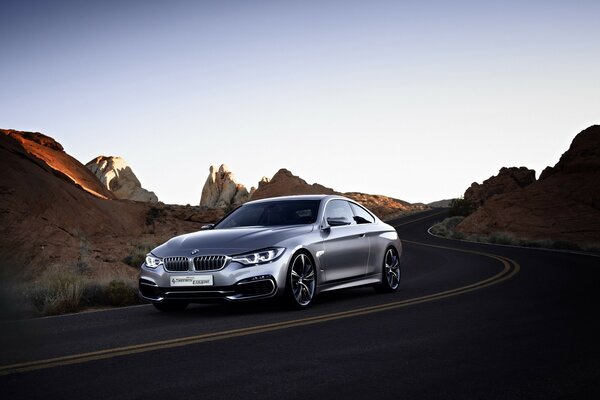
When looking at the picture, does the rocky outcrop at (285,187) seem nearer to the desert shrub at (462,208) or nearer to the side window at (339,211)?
the desert shrub at (462,208)

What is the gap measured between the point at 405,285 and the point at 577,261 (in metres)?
9.31

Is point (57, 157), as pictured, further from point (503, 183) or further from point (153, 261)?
point (503, 183)

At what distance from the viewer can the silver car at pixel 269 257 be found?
32.9 ft

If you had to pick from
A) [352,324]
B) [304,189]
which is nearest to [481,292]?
[352,324]

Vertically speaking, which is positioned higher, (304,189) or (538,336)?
(304,189)

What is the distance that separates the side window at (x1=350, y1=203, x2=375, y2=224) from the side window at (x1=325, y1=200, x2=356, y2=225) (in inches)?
4.6

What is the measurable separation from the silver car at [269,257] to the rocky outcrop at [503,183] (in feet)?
279

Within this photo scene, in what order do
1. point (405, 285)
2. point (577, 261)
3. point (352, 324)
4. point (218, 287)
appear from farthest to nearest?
point (577, 261) → point (405, 285) → point (218, 287) → point (352, 324)

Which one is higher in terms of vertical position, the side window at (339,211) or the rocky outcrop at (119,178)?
the rocky outcrop at (119,178)

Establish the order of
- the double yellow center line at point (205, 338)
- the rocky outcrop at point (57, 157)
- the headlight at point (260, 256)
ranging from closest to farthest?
the double yellow center line at point (205, 338) < the headlight at point (260, 256) < the rocky outcrop at point (57, 157)

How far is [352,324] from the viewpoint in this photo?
8992 millimetres

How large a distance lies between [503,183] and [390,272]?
3487 inches

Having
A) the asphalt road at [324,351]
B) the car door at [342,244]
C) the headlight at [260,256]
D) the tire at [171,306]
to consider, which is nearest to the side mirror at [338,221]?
the car door at [342,244]

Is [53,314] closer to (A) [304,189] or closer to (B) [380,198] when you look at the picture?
(A) [304,189]
